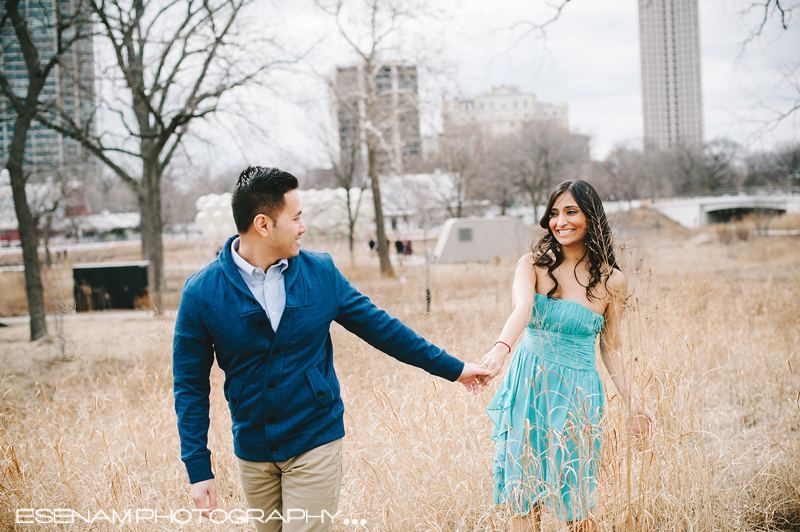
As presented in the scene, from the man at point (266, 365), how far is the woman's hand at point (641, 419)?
1459mm

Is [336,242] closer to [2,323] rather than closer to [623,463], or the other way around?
[2,323]

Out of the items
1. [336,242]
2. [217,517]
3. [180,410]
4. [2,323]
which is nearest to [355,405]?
[217,517]

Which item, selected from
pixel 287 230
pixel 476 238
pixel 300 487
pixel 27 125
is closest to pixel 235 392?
pixel 300 487

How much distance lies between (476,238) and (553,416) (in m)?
22.1

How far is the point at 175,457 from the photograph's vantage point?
3.96 meters

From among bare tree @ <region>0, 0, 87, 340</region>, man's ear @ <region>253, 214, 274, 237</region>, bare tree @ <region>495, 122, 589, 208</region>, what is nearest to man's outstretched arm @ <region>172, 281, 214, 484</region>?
man's ear @ <region>253, 214, 274, 237</region>

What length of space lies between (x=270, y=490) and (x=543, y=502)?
1.27m

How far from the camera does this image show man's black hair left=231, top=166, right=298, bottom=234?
1912 mm

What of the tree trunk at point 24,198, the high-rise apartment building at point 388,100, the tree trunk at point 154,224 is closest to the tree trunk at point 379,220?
the high-rise apartment building at point 388,100

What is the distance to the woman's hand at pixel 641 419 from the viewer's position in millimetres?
2494

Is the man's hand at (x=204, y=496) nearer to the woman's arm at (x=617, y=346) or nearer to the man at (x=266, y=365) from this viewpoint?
the man at (x=266, y=365)

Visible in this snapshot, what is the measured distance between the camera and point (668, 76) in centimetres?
14450

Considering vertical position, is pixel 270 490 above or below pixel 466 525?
above

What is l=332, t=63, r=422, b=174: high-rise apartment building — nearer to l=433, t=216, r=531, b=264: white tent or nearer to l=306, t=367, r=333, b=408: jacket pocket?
l=433, t=216, r=531, b=264: white tent
